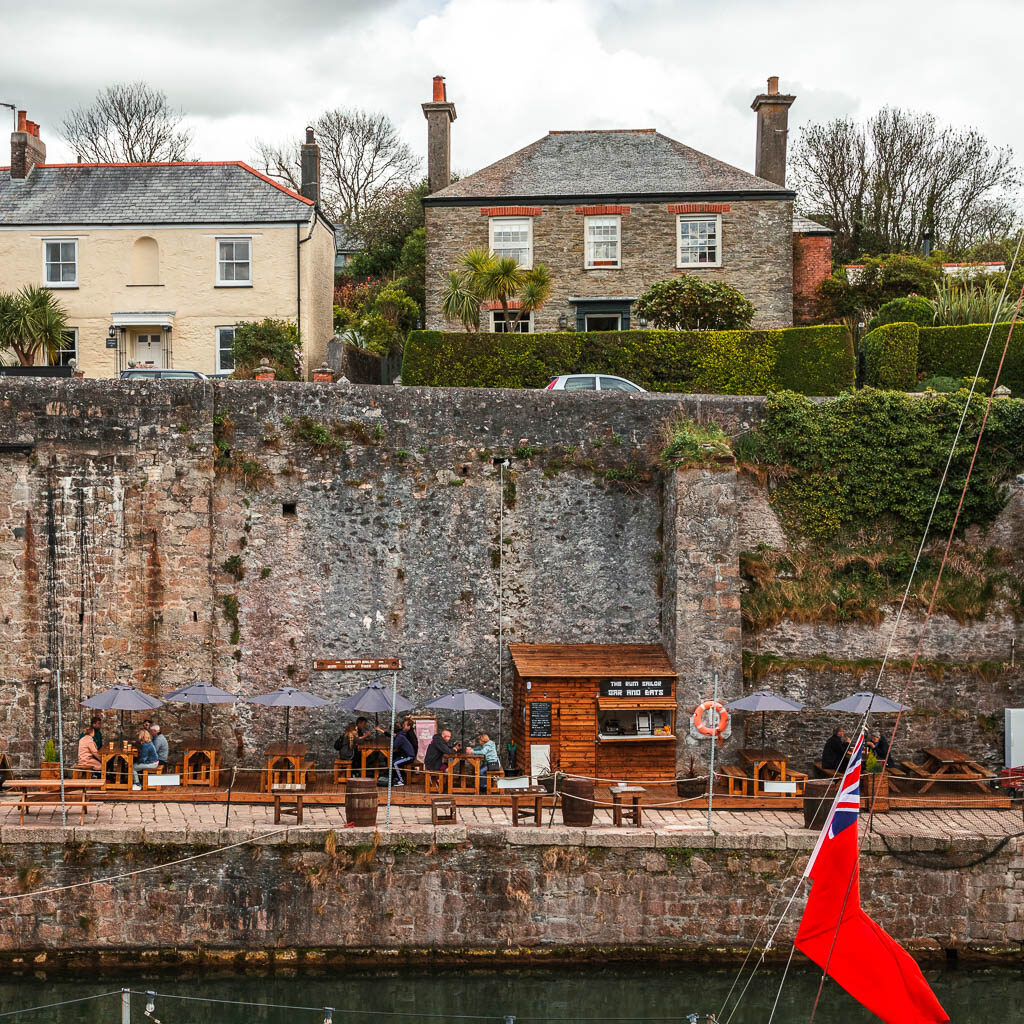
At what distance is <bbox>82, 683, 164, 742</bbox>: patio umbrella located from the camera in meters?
16.8

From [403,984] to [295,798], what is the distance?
2780 mm

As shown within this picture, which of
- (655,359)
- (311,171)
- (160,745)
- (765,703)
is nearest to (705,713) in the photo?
(765,703)

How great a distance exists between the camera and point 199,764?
712 inches

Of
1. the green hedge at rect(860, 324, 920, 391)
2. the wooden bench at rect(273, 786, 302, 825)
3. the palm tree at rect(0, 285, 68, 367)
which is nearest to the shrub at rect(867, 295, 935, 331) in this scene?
the green hedge at rect(860, 324, 920, 391)

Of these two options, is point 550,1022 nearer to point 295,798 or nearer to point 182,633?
point 295,798

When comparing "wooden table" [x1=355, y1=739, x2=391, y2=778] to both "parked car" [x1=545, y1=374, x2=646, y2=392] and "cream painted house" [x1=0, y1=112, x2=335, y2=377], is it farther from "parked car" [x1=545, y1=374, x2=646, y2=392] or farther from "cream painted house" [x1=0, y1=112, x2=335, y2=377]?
"cream painted house" [x1=0, y1=112, x2=335, y2=377]

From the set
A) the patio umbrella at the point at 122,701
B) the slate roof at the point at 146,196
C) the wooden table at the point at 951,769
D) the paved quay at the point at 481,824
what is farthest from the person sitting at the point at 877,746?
the slate roof at the point at 146,196

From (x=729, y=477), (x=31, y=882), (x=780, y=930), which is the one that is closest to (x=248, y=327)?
(x=729, y=477)

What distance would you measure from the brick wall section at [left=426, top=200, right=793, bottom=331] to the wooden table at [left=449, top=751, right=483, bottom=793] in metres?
14.2

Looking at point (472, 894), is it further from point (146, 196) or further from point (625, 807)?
point (146, 196)

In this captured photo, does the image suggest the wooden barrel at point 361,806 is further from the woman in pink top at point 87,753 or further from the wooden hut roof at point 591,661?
the woman in pink top at point 87,753

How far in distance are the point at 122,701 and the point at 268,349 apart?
12.2m

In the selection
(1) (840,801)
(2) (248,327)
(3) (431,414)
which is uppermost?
(2) (248,327)

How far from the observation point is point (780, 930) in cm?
1530
